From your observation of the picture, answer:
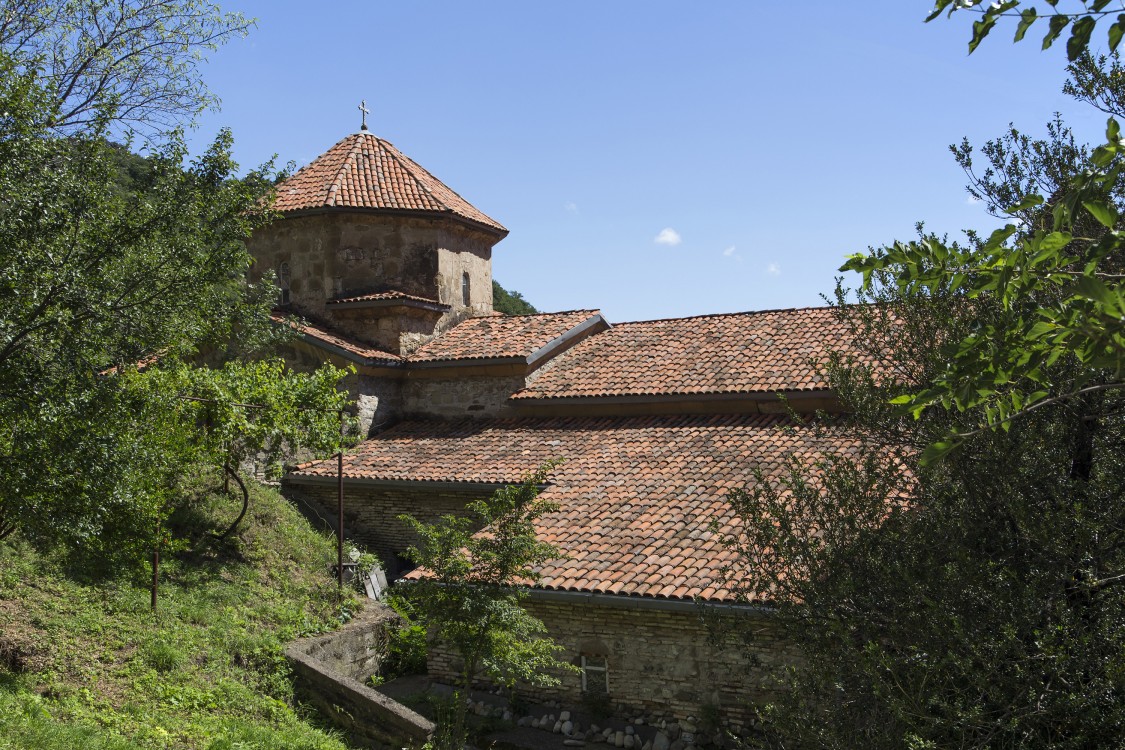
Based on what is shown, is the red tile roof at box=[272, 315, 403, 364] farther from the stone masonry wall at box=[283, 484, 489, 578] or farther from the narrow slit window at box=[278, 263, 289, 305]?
the stone masonry wall at box=[283, 484, 489, 578]

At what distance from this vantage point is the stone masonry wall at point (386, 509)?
589 inches

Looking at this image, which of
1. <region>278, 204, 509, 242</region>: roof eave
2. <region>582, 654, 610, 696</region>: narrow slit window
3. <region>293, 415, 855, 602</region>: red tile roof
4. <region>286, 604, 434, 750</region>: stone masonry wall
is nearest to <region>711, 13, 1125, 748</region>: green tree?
<region>293, 415, 855, 602</region>: red tile roof

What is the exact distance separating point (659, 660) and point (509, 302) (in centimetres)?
3819

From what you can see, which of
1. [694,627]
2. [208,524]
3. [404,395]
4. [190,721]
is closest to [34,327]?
[190,721]

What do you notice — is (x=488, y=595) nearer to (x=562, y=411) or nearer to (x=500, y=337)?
(x=562, y=411)

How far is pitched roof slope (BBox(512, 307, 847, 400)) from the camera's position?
15.2m

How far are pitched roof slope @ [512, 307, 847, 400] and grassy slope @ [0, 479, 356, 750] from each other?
20.1 ft

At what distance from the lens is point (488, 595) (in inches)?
380

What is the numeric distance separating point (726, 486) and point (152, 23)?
11.1 metres

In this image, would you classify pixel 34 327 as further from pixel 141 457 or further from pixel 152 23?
pixel 152 23

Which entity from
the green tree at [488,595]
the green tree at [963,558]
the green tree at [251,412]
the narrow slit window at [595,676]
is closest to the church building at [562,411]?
the narrow slit window at [595,676]

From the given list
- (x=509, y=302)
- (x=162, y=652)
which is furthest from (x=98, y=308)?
(x=509, y=302)

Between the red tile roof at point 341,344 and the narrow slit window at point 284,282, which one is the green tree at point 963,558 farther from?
the narrow slit window at point 284,282

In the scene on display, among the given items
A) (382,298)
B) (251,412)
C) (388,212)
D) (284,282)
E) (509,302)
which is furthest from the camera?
(509,302)
